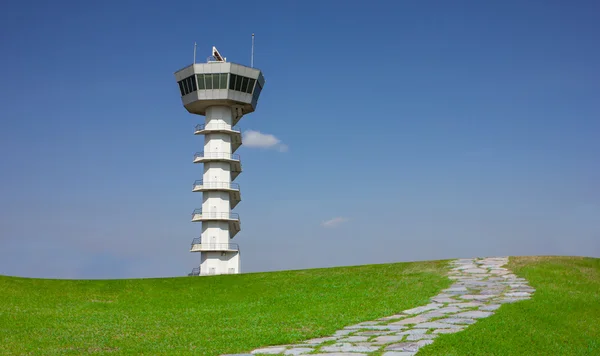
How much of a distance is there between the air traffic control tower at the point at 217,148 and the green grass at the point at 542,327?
1302 inches

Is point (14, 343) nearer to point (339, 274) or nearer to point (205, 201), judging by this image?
point (339, 274)

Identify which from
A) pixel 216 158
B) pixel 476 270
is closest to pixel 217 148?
pixel 216 158

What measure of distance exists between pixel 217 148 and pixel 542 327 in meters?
40.8

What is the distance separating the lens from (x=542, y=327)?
1495 centimetres

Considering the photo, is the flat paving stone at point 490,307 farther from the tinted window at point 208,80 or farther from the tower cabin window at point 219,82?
the tinted window at point 208,80

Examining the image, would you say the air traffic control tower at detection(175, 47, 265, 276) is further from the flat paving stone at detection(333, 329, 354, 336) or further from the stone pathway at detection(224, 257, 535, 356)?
the flat paving stone at detection(333, 329, 354, 336)

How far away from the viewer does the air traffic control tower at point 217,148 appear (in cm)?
5181

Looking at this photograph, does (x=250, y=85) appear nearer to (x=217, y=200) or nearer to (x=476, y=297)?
(x=217, y=200)

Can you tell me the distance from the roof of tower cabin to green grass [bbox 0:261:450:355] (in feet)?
82.9

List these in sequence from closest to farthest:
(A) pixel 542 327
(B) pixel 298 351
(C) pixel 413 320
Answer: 1. (B) pixel 298 351
2. (A) pixel 542 327
3. (C) pixel 413 320

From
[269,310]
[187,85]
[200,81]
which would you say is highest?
[187,85]

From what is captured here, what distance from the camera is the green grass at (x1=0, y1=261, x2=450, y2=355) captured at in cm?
1382

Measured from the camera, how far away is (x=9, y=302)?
22.7 m

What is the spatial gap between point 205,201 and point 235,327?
36983 mm
